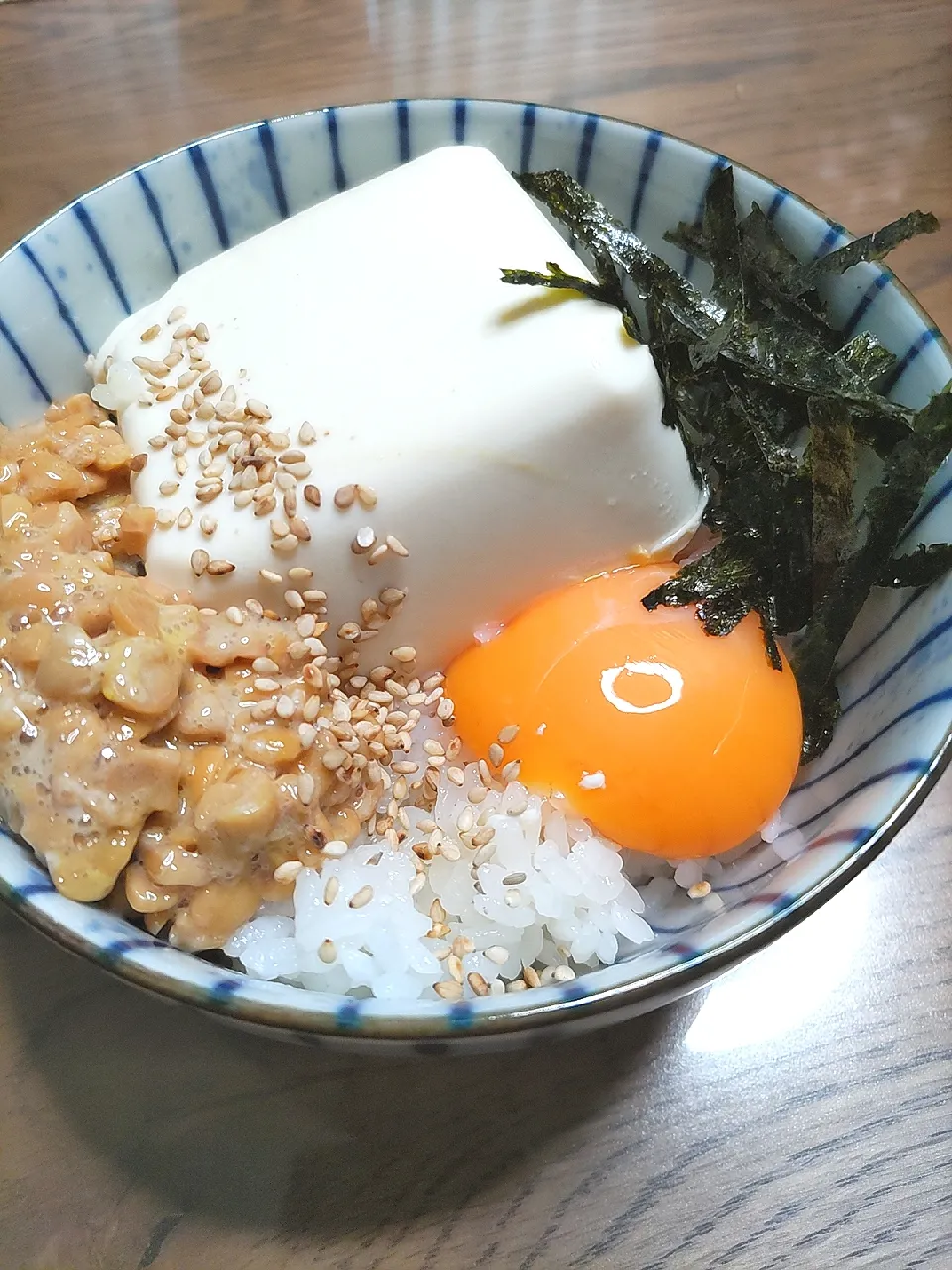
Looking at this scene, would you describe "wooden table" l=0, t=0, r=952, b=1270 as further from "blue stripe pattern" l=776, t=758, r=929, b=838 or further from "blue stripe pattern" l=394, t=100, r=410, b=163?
"blue stripe pattern" l=394, t=100, r=410, b=163

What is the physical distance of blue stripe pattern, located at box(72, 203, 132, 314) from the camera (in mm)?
1684

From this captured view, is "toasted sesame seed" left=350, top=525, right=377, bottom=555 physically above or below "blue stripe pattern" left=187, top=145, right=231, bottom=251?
below

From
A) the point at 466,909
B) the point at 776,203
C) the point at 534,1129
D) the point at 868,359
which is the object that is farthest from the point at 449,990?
the point at 776,203

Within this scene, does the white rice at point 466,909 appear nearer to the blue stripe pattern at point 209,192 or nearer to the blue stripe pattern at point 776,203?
the blue stripe pattern at point 776,203

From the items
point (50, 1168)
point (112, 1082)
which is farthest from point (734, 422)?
point (50, 1168)

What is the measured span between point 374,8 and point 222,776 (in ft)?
8.32

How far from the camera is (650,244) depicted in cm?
186

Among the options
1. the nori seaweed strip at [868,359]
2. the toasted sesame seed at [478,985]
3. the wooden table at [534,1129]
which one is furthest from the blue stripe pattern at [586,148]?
the toasted sesame seed at [478,985]

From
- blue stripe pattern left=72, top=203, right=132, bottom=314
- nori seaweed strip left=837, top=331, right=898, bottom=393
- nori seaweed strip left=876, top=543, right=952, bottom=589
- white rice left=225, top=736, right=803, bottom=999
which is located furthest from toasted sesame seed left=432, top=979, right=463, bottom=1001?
blue stripe pattern left=72, top=203, right=132, bottom=314

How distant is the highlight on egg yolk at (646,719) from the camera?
4.56 feet

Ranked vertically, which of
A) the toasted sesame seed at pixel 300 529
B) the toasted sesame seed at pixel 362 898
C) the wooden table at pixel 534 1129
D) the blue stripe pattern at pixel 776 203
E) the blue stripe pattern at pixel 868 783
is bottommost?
the wooden table at pixel 534 1129

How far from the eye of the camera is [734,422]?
1510 millimetres

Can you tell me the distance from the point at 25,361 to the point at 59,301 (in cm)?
12

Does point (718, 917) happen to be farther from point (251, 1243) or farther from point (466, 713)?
point (251, 1243)
